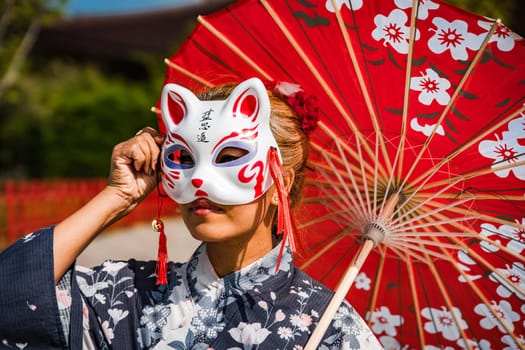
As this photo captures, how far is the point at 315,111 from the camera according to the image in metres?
1.99

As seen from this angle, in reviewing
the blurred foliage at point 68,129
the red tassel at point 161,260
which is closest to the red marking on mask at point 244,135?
the red tassel at point 161,260

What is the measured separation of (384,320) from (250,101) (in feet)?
3.86

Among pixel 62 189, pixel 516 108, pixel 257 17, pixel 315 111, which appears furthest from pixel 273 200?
pixel 62 189

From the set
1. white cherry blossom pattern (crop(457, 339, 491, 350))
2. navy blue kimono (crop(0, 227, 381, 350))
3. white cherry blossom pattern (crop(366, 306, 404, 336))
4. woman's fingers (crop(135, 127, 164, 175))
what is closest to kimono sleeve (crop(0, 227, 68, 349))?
navy blue kimono (crop(0, 227, 381, 350))

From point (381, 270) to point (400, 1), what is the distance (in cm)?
106

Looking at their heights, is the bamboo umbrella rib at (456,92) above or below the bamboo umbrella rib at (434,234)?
above

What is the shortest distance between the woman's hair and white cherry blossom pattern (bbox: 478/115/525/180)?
2.05ft

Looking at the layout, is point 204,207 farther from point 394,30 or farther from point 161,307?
point 394,30

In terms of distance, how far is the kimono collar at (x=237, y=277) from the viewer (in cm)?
192

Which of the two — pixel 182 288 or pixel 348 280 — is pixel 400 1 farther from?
pixel 182 288

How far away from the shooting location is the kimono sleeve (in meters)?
1.62

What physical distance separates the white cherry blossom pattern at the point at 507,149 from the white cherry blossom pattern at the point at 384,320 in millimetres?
775

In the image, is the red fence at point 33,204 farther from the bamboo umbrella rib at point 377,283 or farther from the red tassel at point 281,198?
the red tassel at point 281,198

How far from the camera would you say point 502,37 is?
1787 mm
